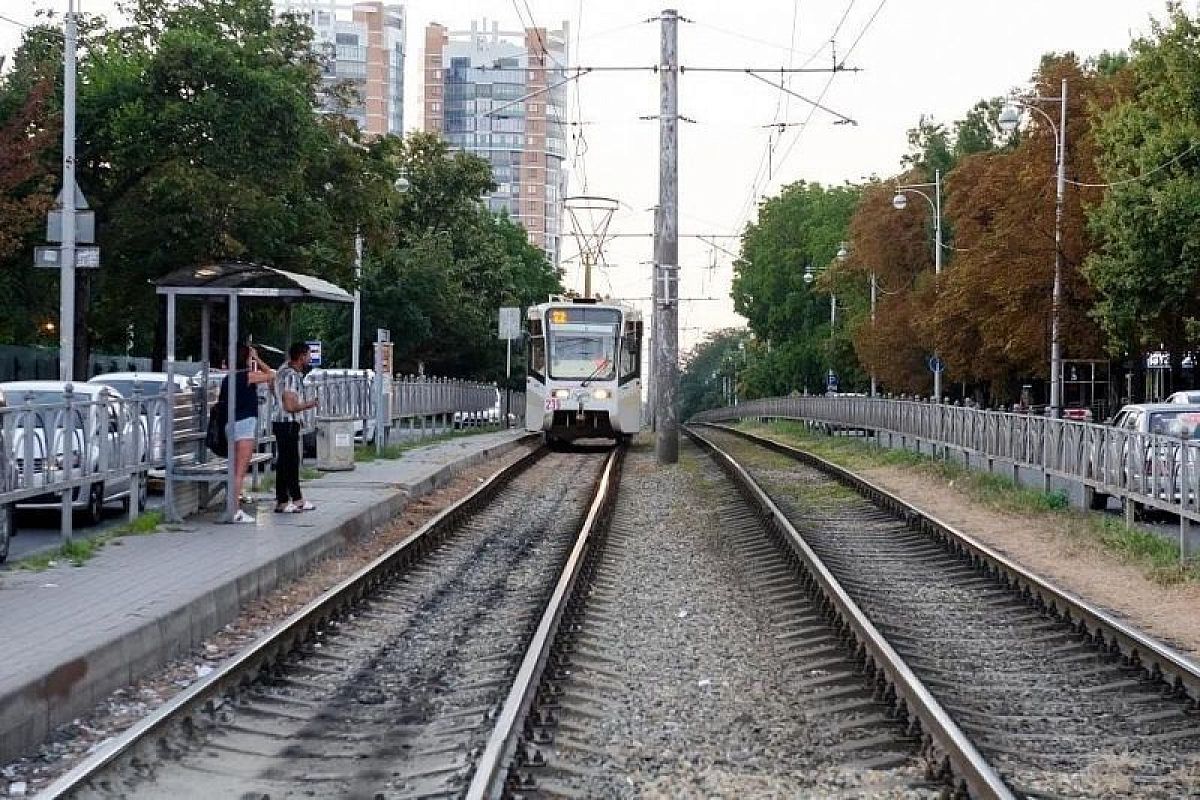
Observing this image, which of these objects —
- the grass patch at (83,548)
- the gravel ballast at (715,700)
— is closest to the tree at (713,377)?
the grass patch at (83,548)

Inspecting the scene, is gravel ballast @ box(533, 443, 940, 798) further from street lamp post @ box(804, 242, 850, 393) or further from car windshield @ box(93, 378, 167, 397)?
street lamp post @ box(804, 242, 850, 393)

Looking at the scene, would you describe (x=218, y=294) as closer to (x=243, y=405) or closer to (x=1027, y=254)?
(x=243, y=405)

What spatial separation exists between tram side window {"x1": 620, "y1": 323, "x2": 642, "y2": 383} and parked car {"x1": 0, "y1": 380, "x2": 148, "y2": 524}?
60.3ft

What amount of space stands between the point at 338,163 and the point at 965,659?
35.2 metres

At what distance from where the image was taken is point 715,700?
374 inches

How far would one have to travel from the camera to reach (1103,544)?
18.3 metres

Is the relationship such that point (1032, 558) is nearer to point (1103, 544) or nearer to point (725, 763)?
point (1103, 544)

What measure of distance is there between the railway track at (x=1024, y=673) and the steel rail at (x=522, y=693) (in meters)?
1.86

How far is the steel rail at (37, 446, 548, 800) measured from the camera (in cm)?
731

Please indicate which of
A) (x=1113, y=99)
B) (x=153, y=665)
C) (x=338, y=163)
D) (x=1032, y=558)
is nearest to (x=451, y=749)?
(x=153, y=665)

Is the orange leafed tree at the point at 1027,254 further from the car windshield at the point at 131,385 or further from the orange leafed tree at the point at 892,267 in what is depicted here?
the car windshield at the point at 131,385

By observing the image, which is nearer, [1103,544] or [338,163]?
[1103,544]

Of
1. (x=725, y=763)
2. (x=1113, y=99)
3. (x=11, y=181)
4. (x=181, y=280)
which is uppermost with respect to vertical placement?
(x=1113, y=99)

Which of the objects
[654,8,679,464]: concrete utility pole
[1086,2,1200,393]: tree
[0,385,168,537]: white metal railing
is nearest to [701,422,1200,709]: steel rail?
[0,385,168,537]: white metal railing
